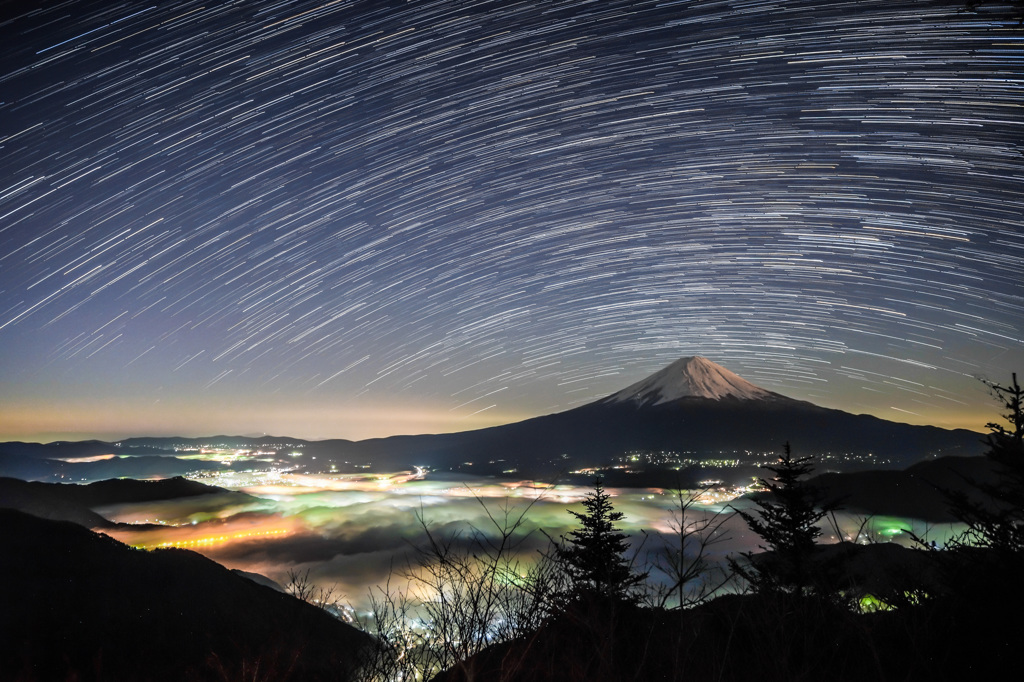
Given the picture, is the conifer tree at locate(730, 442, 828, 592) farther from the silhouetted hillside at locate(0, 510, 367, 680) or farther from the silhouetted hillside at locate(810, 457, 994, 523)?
the silhouetted hillside at locate(810, 457, 994, 523)

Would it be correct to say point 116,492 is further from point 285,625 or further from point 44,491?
point 285,625

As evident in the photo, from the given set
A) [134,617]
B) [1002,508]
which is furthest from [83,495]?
[1002,508]

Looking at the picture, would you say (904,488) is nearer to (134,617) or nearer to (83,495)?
(134,617)

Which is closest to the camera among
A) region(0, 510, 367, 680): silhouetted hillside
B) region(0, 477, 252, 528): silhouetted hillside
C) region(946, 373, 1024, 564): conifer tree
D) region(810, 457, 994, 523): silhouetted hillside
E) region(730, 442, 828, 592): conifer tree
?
region(946, 373, 1024, 564): conifer tree

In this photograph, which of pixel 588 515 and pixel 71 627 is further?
pixel 71 627

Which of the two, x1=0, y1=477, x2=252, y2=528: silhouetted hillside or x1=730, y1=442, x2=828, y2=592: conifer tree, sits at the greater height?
x1=730, y1=442, x2=828, y2=592: conifer tree

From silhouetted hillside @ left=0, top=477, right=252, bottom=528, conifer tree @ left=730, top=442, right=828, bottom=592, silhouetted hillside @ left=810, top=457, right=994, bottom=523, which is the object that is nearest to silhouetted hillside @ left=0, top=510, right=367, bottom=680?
conifer tree @ left=730, top=442, right=828, bottom=592

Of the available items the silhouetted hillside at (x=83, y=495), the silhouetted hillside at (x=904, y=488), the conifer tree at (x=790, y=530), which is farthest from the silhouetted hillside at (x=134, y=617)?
the silhouetted hillside at (x=904, y=488)

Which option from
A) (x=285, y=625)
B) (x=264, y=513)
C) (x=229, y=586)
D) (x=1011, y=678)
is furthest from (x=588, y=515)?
(x=264, y=513)

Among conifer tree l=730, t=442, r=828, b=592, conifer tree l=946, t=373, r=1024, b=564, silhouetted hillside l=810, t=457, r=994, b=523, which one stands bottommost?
silhouetted hillside l=810, t=457, r=994, b=523
